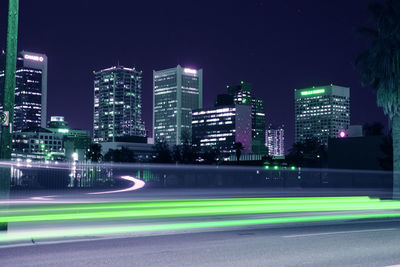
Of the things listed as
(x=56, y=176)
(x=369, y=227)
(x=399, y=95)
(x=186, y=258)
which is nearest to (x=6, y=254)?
(x=186, y=258)

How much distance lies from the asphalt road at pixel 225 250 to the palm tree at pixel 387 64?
15.5 metres

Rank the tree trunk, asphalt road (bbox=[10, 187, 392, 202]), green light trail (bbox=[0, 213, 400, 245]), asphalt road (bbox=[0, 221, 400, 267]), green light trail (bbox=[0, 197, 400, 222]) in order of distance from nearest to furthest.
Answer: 1. asphalt road (bbox=[0, 221, 400, 267])
2. green light trail (bbox=[0, 213, 400, 245])
3. green light trail (bbox=[0, 197, 400, 222])
4. asphalt road (bbox=[10, 187, 392, 202])
5. the tree trunk

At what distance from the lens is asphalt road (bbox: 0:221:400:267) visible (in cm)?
991

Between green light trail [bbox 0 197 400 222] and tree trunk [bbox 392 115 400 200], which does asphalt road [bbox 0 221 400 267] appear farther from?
tree trunk [bbox 392 115 400 200]

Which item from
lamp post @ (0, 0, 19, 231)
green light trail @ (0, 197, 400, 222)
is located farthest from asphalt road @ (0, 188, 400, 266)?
lamp post @ (0, 0, 19, 231)

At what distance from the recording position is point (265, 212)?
20.5 metres

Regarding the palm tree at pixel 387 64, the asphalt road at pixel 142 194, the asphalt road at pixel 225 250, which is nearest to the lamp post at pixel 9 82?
the asphalt road at pixel 225 250

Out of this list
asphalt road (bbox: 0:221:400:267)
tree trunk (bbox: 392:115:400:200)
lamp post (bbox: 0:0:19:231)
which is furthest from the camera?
tree trunk (bbox: 392:115:400:200)

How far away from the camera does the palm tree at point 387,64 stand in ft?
92.1

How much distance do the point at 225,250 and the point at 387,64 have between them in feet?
67.2

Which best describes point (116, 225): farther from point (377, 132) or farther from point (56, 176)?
point (377, 132)

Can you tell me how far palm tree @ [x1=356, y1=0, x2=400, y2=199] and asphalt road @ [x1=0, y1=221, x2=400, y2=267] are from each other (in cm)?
1547

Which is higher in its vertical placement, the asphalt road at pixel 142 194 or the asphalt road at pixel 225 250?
the asphalt road at pixel 225 250

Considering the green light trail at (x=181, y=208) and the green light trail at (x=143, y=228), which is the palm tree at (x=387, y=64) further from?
the green light trail at (x=143, y=228)
